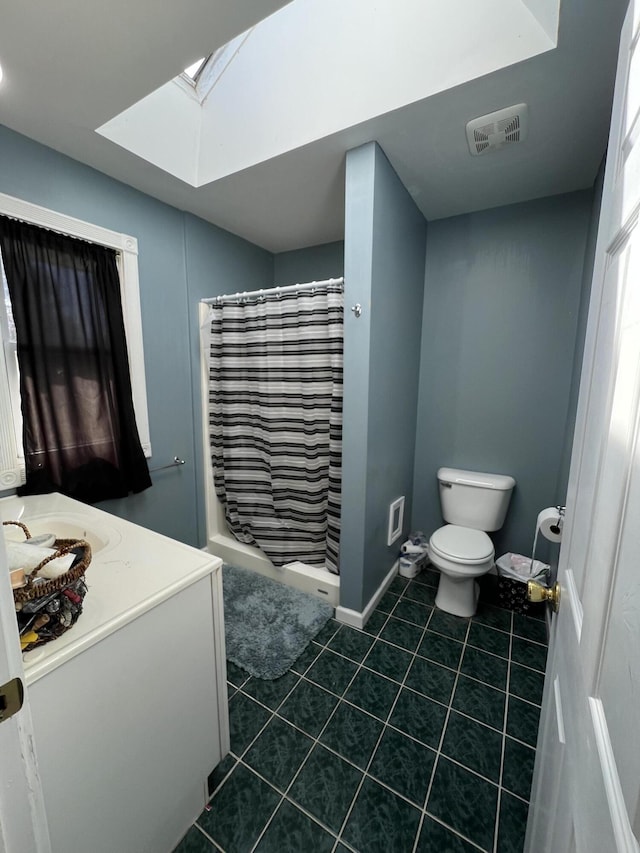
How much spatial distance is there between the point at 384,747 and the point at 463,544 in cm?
103

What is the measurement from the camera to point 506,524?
223 cm

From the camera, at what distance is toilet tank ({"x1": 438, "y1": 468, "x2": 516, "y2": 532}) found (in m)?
2.10

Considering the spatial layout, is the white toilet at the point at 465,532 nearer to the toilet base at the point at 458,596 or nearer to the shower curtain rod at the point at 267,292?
the toilet base at the point at 458,596

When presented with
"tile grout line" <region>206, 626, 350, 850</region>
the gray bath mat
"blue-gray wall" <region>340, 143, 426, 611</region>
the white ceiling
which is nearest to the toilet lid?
"blue-gray wall" <region>340, 143, 426, 611</region>

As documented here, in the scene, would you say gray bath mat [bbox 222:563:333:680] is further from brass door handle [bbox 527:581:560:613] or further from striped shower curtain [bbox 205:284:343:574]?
brass door handle [bbox 527:581:560:613]

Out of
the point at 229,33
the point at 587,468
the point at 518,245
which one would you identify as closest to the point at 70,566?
the point at 587,468

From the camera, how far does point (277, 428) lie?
82.4 inches

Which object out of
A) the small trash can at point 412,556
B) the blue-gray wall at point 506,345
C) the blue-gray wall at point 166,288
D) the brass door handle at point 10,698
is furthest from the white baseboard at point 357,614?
the brass door handle at point 10,698

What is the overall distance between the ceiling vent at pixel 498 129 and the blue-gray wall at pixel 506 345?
0.63 m

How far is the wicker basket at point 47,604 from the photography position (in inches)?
26.9

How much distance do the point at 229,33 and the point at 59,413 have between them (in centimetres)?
160

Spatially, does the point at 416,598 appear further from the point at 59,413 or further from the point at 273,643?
the point at 59,413

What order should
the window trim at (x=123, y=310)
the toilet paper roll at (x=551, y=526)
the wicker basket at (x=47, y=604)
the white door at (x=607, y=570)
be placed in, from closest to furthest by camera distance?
the white door at (x=607, y=570)
the wicker basket at (x=47, y=604)
the toilet paper roll at (x=551, y=526)
the window trim at (x=123, y=310)

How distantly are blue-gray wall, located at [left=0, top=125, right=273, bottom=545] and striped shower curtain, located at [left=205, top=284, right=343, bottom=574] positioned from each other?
0.18 meters
